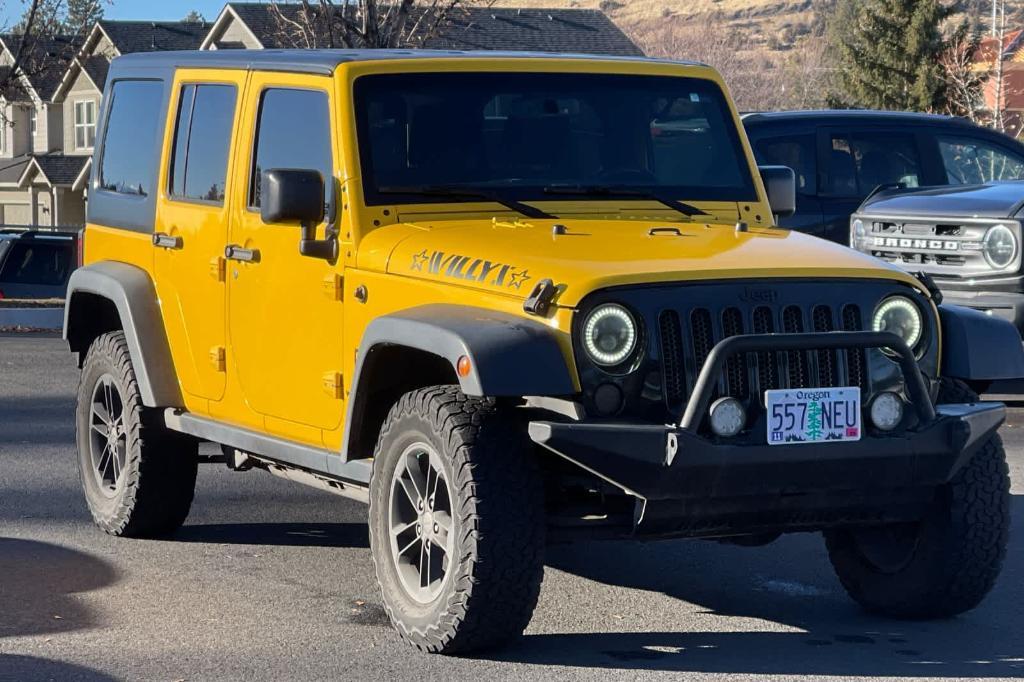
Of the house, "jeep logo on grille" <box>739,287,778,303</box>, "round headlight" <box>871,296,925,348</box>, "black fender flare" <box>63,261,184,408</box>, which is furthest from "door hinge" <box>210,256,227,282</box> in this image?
the house

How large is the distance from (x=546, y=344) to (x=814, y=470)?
0.95 metres

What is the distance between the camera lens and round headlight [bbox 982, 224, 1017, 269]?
1180 centimetres

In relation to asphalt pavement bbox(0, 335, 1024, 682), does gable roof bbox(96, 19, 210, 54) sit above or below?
above

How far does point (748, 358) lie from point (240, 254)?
7.71ft

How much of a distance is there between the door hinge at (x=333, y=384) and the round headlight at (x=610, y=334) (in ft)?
4.13

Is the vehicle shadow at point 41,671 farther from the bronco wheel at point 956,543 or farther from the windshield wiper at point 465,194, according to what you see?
the bronco wheel at point 956,543

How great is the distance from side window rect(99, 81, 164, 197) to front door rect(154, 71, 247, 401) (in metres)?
0.20

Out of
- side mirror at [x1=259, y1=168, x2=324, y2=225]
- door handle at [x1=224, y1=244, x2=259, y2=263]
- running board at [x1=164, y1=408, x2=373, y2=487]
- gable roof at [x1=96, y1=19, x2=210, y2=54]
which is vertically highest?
gable roof at [x1=96, y1=19, x2=210, y2=54]

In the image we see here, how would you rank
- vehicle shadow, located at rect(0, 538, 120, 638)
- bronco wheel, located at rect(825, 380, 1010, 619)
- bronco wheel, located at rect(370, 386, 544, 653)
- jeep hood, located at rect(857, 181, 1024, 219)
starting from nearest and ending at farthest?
bronco wheel, located at rect(370, 386, 544, 653) → bronco wheel, located at rect(825, 380, 1010, 619) → vehicle shadow, located at rect(0, 538, 120, 638) → jeep hood, located at rect(857, 181, 1024, 219)

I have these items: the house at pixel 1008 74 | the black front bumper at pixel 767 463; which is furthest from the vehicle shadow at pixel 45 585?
the house at pixel 1008 74

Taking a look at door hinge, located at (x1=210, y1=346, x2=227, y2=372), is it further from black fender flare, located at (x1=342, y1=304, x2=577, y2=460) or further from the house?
the house

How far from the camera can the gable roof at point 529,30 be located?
52.7 meters

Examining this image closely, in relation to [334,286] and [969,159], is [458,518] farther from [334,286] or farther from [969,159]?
[969,159]

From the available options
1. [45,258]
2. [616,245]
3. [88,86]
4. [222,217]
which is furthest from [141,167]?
[88,86]
